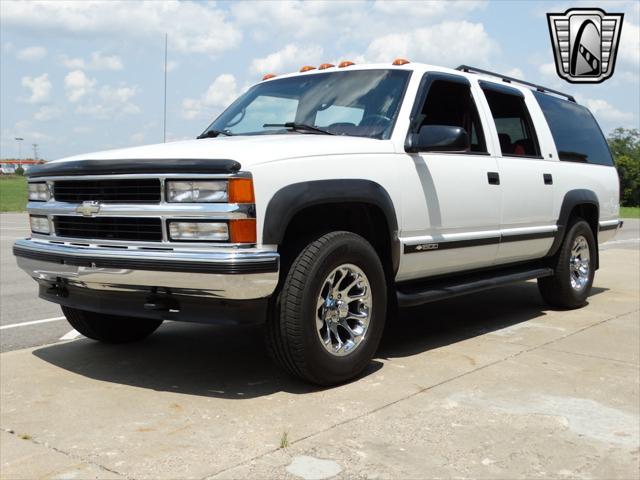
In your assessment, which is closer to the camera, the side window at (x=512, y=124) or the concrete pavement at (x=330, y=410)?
the concrete pavement at (x=330, y=410)

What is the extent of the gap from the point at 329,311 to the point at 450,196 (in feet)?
4.63

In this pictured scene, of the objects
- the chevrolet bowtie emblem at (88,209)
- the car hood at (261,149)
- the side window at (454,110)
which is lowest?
the chevrolet bowtie emblem at (88,209)

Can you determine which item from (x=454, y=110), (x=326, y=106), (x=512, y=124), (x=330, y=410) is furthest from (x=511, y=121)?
(x=330, y=410)

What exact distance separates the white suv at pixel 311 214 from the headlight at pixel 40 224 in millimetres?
13

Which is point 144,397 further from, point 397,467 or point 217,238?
point 397,467

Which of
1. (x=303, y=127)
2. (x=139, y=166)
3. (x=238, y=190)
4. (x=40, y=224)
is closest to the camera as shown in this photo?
(x=238, y=190)

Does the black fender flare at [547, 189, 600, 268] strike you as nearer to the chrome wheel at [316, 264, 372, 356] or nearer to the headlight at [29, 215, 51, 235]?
the chrome wheel at [316, 264, 372, 356]

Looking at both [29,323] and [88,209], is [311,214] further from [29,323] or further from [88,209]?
[29,323]

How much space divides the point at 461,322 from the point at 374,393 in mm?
2353

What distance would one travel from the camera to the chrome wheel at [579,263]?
7.13 m

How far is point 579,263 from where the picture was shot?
23.8ft

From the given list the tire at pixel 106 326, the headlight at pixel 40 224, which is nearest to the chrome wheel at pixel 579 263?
the tire at pixel 106 326

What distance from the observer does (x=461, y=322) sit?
6348 millimetres

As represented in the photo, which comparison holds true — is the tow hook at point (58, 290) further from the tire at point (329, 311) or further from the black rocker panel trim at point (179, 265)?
the tire at point (329, 311)
